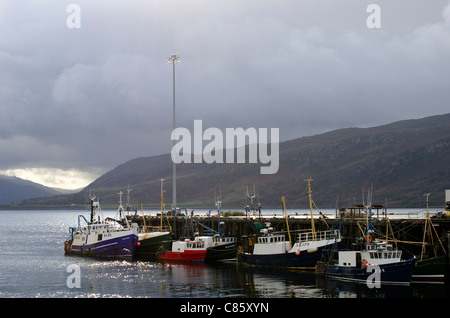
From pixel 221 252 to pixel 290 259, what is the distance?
602 inches

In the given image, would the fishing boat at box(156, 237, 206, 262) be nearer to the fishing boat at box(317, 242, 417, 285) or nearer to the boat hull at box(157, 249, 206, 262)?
the boat hull at box(157, 249, 206, 262)

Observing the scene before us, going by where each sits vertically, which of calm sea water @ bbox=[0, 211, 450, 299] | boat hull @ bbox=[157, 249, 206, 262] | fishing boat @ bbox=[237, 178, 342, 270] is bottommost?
calm sea water @ bbox=[0, 211, 450, 299]

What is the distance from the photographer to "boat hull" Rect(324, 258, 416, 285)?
5938 centimetres

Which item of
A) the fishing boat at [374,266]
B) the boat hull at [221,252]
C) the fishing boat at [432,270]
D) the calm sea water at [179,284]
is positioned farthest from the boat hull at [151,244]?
the fishing boat at [432,270]

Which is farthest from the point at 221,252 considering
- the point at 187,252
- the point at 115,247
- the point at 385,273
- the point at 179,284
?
the point at 385,273

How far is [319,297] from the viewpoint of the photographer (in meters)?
54.1

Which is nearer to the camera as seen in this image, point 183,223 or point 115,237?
point 115,237

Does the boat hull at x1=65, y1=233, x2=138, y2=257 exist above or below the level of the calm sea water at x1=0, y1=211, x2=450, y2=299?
above

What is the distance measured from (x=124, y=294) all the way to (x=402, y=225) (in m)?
41.7

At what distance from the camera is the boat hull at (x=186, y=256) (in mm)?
86562

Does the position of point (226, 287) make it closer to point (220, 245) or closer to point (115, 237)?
point (220, 245)

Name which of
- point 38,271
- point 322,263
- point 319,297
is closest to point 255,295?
point 319,297

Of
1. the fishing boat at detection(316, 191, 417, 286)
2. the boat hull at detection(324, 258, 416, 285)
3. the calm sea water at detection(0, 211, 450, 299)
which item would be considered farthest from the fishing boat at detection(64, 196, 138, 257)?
the boat hull at detection(324, 258, 416, 285)

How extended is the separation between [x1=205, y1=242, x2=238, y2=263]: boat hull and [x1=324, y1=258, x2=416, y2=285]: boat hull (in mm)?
24827
